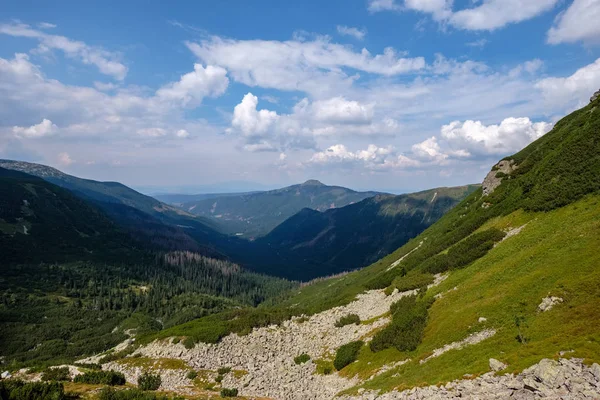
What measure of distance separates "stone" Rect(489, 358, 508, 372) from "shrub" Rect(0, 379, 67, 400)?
36.5 metres

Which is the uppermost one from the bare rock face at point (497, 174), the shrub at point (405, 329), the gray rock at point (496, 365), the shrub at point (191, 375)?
the bare rock face at point (497, 174)

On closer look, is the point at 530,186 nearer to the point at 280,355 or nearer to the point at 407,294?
the point at 407,294

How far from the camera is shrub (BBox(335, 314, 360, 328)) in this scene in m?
62.0

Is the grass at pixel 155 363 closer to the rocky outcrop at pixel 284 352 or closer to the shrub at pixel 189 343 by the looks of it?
the rocky outcrop at pixel 284 352

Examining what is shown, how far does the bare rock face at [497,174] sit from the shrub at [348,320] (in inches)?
2322

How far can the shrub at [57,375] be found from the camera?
46188 millimetres

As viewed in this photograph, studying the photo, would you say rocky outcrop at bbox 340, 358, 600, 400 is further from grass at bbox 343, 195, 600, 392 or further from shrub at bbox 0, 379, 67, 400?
shrub at bbox 0, 379, 67, 400

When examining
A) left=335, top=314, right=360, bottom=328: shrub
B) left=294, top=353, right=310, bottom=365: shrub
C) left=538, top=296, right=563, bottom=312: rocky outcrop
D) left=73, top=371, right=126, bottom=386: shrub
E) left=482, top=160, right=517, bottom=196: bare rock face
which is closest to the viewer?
left=538, top=296, right=563, bottom=312: rocky outcrop

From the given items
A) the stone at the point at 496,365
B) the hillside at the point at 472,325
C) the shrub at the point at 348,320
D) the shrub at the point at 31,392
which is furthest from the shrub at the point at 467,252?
the shrub at the point at 31,392

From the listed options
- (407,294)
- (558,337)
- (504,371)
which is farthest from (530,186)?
(504,371)

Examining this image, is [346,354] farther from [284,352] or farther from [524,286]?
[524,286]

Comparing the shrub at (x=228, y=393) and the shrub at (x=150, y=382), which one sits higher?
the shrub at (x=228, y=393)

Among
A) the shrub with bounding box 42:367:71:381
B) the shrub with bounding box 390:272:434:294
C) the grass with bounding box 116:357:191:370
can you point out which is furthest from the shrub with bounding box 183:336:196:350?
the shrub with bounding box 390:272:434:294

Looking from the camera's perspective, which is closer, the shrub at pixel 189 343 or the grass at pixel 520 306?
the grass at pixel 520 306
